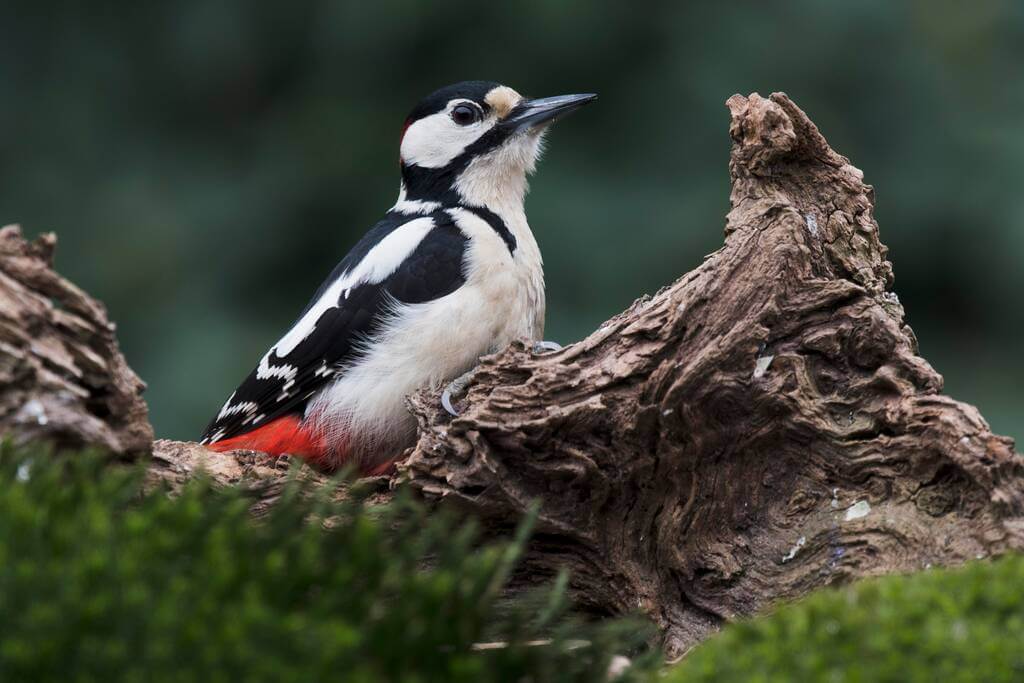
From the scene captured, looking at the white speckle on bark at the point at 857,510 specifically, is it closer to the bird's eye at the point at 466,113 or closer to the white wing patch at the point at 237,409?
the white wing patch at the point at 237,409

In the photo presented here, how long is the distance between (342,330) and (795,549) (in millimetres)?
1663

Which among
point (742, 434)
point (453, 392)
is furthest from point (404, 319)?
point (742, 434)

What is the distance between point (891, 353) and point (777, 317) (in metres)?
0.28

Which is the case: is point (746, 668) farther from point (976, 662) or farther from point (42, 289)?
point (42, 289)

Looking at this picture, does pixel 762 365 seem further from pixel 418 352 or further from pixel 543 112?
pixel 543 112


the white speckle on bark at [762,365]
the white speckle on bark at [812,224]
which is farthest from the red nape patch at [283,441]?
the white speckle on bark at [812,224]

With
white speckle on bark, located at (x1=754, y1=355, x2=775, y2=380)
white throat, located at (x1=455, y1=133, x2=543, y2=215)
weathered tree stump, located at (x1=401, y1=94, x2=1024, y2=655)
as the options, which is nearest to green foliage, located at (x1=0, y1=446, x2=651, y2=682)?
weathered tree stump, located at (x1=401, y1=94, x2=1024, y2=655)

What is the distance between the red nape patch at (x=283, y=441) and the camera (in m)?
4.02

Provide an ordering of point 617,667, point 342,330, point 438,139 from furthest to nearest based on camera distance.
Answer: point 438,139, point 342,330, point 617,667

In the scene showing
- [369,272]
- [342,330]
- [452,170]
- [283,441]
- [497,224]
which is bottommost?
[283,441]

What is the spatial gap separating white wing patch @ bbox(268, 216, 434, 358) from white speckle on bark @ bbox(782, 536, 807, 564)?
5.35ft

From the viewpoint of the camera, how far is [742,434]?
10.2 feet

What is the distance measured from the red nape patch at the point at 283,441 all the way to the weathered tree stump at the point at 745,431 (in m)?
0.80

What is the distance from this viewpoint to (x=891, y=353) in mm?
3084
